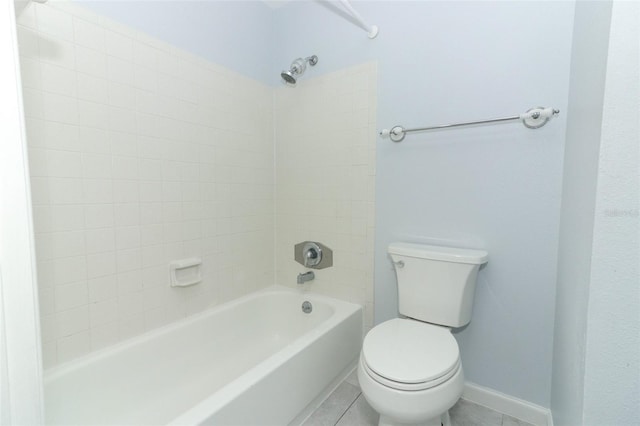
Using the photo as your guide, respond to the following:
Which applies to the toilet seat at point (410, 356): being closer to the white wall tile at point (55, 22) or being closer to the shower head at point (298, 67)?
the shower head at point (298, 67)

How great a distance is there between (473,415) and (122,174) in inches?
77.3

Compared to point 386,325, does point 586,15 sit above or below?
above

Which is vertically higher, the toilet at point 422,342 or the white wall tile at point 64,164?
the white wall tile at point 64,164

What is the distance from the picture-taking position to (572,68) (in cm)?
111

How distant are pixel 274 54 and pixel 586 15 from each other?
65.1 inches

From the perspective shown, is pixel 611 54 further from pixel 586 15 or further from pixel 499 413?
pixel 499 413

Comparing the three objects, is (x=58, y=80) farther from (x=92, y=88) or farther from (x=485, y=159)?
(x=485, y=159)

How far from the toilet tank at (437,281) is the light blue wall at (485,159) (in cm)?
12

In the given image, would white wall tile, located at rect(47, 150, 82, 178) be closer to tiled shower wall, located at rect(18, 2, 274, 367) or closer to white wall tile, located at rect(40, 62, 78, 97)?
tiled shower wall, located at rect(18, 2, 274, 367)

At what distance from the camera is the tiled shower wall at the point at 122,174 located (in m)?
1.05

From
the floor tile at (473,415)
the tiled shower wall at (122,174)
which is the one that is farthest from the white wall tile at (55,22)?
the floor tile at (473,415)

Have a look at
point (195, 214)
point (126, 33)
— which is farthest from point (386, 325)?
point (126, 33)

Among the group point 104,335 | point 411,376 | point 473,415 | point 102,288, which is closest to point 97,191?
point 102,288

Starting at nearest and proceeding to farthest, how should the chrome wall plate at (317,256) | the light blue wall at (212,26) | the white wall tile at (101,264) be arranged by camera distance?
the white wall tile at (101,264)
the light blue wall at (212,26)
the chrome wall plate at (317,256)
